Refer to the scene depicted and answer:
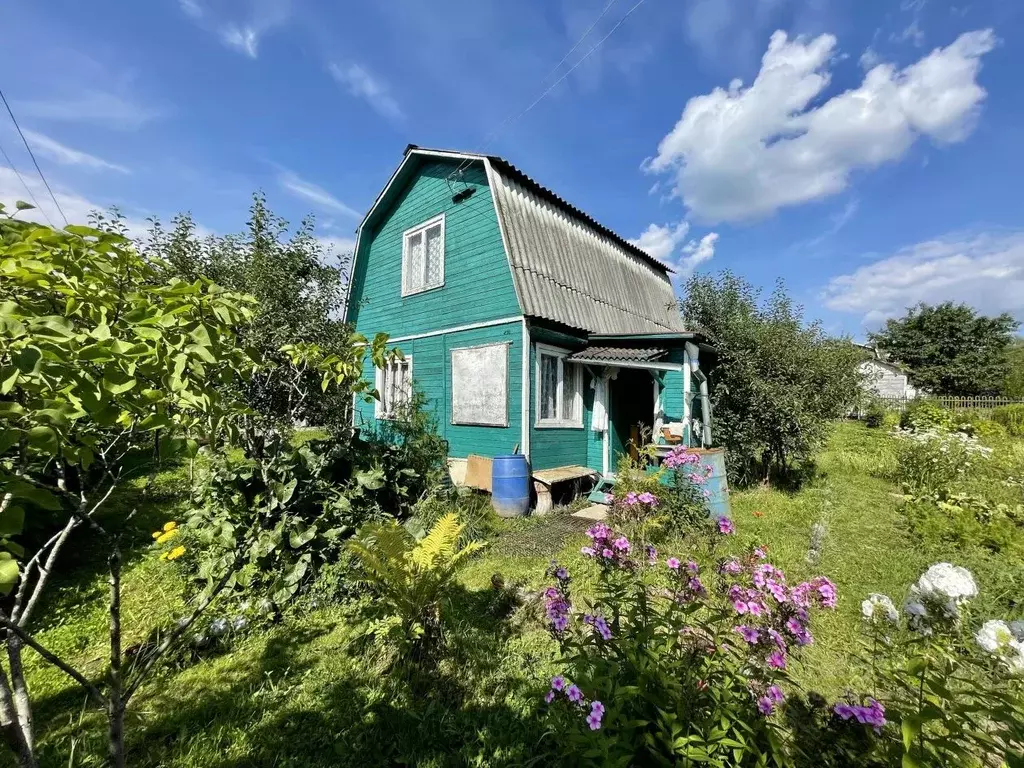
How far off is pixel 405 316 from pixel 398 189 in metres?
3.19

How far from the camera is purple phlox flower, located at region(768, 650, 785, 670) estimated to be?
75.0 inches

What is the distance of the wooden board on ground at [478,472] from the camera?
26.3ft

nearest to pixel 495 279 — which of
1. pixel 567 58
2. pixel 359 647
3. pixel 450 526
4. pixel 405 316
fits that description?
pixel 405 316

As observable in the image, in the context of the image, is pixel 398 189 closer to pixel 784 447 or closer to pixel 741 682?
pixel 784 447

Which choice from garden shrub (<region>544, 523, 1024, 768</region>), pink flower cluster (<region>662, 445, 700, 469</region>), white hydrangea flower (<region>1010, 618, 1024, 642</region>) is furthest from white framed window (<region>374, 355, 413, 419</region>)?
white hydrangea flower (<region>1010, 618, 1024, 642</region>)

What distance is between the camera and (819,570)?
4.91m

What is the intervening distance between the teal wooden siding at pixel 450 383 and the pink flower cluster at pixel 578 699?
19.0 ft

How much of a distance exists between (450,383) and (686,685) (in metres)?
7.79

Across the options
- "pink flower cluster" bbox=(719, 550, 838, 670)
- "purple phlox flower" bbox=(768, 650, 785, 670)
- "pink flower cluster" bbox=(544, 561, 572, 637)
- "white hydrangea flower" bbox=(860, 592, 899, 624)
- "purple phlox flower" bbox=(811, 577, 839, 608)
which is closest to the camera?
"purple phlox flower" bbox=(768, 650, 785, 670)

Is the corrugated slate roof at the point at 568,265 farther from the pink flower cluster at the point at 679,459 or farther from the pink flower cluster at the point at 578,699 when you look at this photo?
the pink flower cluster at the point at 578,699

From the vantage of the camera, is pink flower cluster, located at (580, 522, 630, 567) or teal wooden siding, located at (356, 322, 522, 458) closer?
pink flower cluster, located at (580, 522, 630, 567)

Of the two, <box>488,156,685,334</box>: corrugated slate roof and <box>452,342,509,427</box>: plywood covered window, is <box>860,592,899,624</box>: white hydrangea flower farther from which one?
<box>488,156,685,334</box>: corrugated slate roof

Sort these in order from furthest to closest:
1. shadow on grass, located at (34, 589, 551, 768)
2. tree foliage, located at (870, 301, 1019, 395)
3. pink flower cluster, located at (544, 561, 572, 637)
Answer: tree foliage, located at (870, 301, 1019, 395) < shadow on grass, located at (34, 589, 551, 768) < pink flower cluster, located at (544, 561, 572, 637)

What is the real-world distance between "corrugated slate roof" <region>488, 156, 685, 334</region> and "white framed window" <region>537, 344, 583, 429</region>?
782 millimetres
